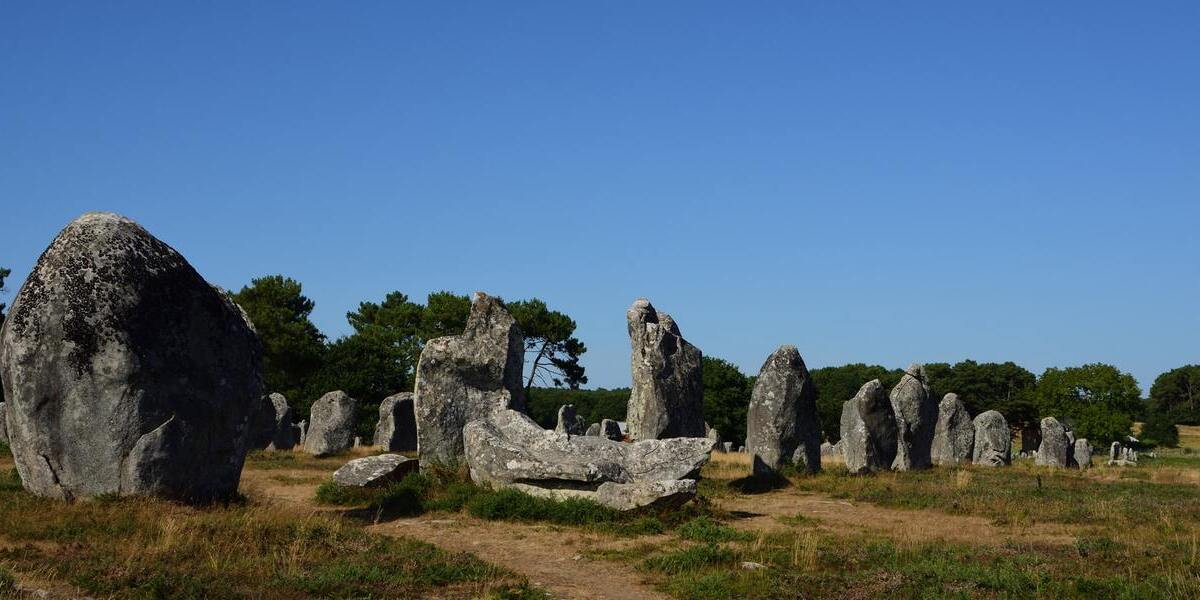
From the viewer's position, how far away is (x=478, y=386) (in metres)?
22.0

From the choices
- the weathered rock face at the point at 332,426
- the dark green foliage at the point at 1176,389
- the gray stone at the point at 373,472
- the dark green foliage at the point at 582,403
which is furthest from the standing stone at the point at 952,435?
the dark green foliage at the point at 1176,389

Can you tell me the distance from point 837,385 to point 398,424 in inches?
2095

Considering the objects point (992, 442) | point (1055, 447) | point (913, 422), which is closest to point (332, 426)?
point (913, 422)

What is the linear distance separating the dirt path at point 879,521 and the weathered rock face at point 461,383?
5.32 m

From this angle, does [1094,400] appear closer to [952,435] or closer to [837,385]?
[837,385]

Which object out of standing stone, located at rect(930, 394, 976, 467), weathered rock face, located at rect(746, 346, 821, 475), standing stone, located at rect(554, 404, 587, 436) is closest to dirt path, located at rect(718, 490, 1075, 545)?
weathered rock face, located at rect(746, 346, 821, 475)

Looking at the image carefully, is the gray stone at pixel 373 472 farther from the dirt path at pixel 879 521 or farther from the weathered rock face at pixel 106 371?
the dirt path at pixel 879 521

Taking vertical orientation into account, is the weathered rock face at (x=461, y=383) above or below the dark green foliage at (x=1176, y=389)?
below

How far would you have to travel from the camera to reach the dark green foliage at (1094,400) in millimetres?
59094

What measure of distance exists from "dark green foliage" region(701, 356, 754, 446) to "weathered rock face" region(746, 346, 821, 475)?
3248cm

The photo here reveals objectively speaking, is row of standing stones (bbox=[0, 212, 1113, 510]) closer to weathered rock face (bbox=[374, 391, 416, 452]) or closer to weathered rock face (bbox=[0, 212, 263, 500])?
weathered rock face (bbox=[0, 212, 263, 500])

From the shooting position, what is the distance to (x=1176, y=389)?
101 metres

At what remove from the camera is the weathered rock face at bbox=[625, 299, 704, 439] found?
83.1ft

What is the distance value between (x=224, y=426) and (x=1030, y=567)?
34.2 ft
